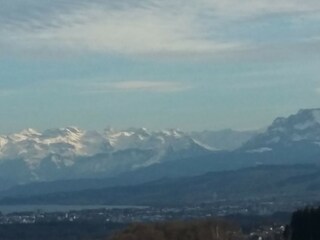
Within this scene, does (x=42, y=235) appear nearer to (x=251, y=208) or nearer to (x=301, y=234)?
(x=251, y=208)

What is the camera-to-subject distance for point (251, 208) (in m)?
198

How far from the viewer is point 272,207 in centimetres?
19812

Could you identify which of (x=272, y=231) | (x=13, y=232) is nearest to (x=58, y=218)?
(x=13, y=232)

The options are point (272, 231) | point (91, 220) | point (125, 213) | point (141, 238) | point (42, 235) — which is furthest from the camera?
point (125, 213)

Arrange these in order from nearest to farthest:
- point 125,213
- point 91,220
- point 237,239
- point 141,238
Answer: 1. point 141,238
2. point 237,239
3. point 91,220
4. point 125,213

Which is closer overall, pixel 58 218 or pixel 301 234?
pixel 301 234

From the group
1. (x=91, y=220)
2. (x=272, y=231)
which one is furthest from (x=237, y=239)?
(x=91, y=220)

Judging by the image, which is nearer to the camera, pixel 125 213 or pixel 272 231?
pixel 272 231

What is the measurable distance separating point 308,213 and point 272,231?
27.1 metres

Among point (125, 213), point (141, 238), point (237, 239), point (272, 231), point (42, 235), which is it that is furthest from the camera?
point (125, 213)

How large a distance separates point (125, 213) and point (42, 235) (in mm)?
42974

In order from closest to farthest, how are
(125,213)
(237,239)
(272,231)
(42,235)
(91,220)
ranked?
(237,239) < (272,231) < (42,235) < (91,220) < (125,213)

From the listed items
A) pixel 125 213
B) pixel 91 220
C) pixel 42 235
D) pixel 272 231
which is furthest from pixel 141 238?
pixel 125 213

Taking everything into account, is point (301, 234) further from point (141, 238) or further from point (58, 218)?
point (58, 218)
